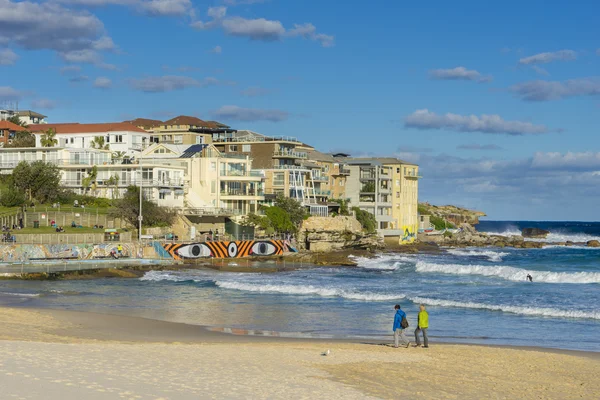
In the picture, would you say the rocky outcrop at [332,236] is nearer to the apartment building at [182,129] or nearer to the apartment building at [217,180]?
the apartment building at [217,180]

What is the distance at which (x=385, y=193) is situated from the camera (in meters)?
106

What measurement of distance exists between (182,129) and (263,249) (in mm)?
39492

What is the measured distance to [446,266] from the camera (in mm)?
64375

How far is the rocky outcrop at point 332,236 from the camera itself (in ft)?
271

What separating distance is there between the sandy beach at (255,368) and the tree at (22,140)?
6975cm

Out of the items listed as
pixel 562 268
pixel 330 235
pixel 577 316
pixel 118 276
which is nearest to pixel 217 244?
pixel 118 276

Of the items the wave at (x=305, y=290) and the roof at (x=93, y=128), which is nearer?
the wave at (x=305, y=290)

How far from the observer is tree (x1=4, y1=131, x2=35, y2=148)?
9269 centimetres

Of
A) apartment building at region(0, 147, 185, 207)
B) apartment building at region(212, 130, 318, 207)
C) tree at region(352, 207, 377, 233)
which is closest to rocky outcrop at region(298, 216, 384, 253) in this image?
apartment building at region(212, 130, 318, 207)

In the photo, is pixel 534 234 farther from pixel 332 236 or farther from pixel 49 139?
pixel 49 139

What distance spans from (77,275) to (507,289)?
86.9ft

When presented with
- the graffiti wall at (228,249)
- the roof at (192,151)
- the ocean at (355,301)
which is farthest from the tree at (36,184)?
the ocean at (355,301)

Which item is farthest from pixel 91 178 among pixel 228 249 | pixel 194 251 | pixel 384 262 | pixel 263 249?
pixel 384 262

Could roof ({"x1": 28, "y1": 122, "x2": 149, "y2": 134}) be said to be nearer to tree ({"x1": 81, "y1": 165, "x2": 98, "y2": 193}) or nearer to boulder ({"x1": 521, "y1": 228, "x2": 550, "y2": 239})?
tree ({"x1": 81, "y1": 165, "x2": 98, "y2": 193})
